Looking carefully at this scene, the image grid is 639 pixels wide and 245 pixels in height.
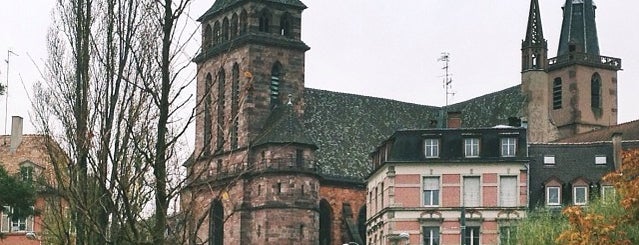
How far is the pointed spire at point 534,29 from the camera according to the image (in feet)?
409

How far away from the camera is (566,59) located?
132m

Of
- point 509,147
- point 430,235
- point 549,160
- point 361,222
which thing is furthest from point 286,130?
point 549,160

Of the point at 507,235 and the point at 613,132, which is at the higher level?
the point at 613,132

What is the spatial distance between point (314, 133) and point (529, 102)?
15315 millimetres

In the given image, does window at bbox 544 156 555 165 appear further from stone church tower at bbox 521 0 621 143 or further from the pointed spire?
stone church tower at bbox 521 0 621 143

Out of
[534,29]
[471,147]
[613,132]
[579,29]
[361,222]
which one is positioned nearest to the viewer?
[471,147]

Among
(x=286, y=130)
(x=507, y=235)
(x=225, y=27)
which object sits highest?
(x=225, y=27)

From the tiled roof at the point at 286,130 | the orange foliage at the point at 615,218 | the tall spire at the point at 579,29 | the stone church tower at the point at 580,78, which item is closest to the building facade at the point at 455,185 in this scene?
the tiled roof at the point at 286,130

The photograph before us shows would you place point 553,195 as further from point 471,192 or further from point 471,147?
point 471,147

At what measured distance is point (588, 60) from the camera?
132 meters

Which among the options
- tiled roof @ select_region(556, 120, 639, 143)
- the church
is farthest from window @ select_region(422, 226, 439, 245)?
tiled roof @ select_region(556, 120, 639, 143)

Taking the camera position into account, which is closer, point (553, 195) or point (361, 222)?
point (553, 195)

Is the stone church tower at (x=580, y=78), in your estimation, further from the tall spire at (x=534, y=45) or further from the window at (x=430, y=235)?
the window at (x=430, y=235)

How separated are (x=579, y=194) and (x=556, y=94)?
165 ft
